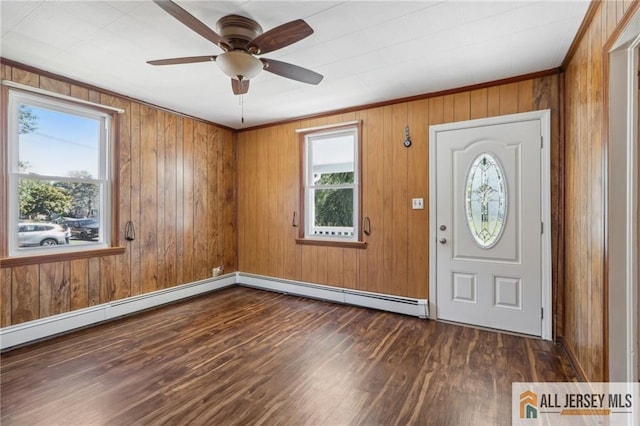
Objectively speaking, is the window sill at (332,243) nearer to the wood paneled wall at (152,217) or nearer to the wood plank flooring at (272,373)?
the wood plank flooring at (272,373)

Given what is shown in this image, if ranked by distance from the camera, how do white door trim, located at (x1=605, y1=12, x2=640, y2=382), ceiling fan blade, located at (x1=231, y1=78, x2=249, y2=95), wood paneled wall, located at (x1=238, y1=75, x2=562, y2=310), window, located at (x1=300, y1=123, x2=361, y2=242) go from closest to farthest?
1. white door trim, located at (x1=605, y1=12, x2=640, y2=382)
2. ceiling fan blade, located at (x1=231, y1=78, x2=249, y2=95)
3. wood paneled wall, located at (x1=238, y1=75, x2=562, y2=310)
4. window, located at (x1=300, y1=123, x2=361, y2=242)

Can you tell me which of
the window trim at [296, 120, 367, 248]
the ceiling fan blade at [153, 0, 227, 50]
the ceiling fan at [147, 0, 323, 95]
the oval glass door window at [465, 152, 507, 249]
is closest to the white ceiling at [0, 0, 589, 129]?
the ceiling fan at [147, 0, 323, 95]

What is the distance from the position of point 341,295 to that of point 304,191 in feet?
5.04

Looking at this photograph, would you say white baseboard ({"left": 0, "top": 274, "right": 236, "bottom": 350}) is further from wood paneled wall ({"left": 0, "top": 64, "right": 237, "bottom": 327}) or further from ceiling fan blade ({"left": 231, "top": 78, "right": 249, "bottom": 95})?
ceiling fan blade ({"left": 231, "top": 78, "right": 249, "bottom": 95})

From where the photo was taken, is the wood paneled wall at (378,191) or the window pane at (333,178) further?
the window pane at (333,178)

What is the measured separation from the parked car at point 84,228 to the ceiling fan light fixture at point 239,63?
2.41 m

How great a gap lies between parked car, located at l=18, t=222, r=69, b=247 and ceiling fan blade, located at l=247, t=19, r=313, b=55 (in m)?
2.67

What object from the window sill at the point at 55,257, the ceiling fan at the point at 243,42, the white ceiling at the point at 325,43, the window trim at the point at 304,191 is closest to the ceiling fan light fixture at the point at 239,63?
the ceiling fan at the point at 243,42

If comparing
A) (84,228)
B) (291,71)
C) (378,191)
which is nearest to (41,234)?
(84,228)

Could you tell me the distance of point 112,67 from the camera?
2727 millimetres

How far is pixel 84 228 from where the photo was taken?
3201 mm

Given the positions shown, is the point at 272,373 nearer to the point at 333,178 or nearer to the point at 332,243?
the point at 332,243

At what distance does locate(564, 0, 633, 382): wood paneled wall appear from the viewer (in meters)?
1.69

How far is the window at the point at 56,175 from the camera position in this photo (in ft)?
8.92
